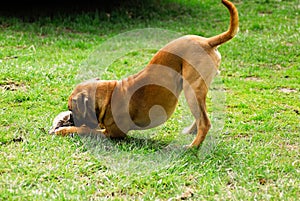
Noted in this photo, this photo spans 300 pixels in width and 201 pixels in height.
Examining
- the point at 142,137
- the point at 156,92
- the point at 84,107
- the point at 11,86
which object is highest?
the point at 156,92

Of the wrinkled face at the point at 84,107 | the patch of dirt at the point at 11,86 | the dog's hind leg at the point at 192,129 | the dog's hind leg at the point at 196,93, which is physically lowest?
the patch of dirt at the point at 11,86

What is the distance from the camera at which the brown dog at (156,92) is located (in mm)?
4691

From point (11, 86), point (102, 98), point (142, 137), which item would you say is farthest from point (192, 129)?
point (11, 86)

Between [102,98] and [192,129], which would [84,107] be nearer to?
[102,98]

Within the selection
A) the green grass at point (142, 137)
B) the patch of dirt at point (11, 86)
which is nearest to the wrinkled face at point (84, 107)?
the green grass at point (142, 137)

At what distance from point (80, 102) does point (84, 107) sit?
0.06 meters

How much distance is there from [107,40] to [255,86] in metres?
3.34

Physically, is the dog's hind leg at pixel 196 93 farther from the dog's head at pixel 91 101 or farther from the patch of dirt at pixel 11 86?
the patch of dirt at pixel 11 86

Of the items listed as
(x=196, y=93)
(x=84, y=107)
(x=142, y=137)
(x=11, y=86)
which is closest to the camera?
(x=196, y=93)

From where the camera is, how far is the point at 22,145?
4.75m

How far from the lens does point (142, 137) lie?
525 cm

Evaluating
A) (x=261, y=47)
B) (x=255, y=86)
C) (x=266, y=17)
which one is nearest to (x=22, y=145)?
(x=255, y=86)

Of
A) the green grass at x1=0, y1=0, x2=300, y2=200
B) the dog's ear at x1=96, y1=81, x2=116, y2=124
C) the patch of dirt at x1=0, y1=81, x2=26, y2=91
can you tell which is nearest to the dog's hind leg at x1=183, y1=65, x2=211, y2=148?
the green grass at x1=0, y1=0, x2=300, y2=200

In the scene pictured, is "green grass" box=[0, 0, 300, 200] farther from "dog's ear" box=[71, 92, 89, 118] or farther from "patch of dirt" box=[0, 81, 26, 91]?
"dog's ear" box=[71, 92, 89, 118]
